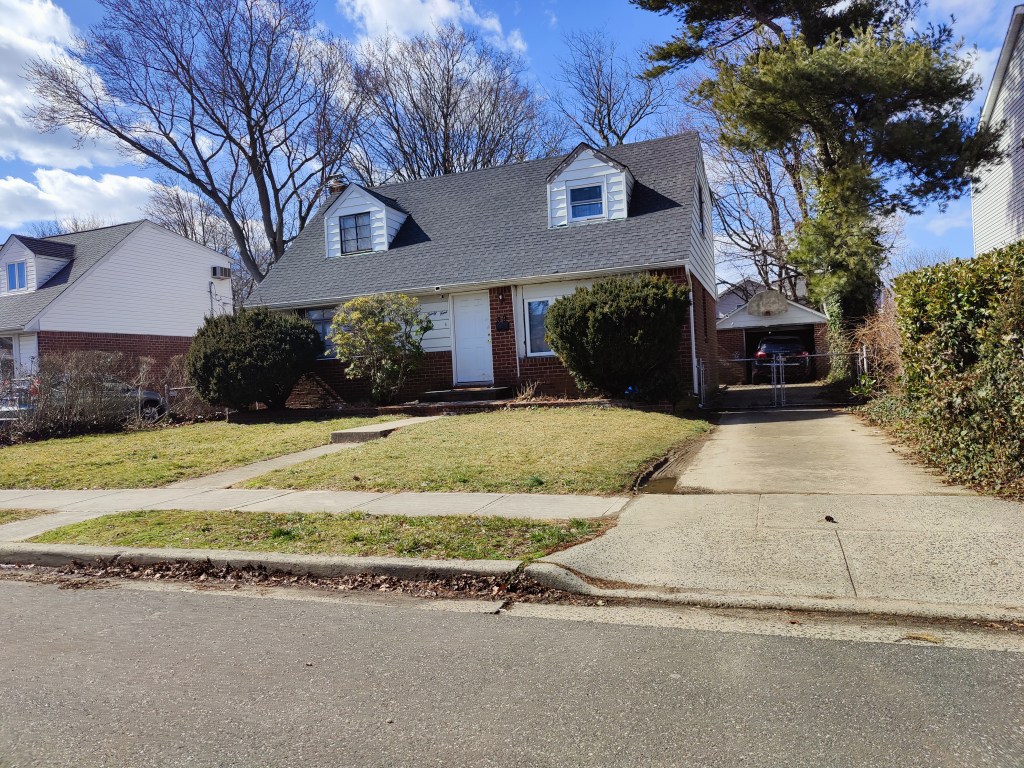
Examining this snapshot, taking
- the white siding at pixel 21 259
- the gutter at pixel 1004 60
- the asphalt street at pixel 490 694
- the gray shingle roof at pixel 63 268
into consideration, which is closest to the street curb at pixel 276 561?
the asphalt street at pixel 490 694

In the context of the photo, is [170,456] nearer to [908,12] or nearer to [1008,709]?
[1008,709]

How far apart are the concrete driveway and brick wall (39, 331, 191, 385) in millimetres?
20094

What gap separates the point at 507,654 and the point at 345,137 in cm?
3025

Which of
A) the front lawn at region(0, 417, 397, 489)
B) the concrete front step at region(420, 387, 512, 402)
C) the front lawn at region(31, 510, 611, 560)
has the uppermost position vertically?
the concrete front step at region(420, 387, 512, 402)

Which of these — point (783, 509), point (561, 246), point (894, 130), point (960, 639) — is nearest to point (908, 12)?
point (894, 130)

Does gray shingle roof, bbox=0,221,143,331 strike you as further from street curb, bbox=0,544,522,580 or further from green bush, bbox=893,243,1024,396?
green bush, bbox=893,243,1024,396

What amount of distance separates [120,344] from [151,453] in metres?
16.6

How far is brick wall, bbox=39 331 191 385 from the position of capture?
2395 cm

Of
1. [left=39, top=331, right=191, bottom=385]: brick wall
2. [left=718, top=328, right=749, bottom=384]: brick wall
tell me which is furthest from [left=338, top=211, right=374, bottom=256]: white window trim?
[left=718, top=328, right=749, bottom=384]: brick wall

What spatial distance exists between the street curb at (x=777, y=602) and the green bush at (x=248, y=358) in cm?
1266

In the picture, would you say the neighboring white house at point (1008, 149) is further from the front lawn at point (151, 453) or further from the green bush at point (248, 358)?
the green bush at point (248, 358)

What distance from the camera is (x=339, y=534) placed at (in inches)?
231

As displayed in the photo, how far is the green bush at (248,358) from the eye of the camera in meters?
15.9

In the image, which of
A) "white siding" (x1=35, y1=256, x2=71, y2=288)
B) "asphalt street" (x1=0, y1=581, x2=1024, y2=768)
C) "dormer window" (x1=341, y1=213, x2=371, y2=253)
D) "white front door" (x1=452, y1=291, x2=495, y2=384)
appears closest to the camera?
"asphalt street" (x1=0, y1=581, x2=1024, y2=768)
